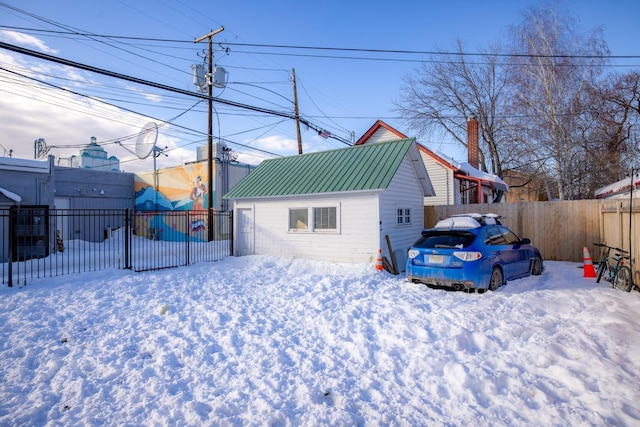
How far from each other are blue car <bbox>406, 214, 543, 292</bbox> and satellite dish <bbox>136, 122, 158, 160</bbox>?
17.9 m

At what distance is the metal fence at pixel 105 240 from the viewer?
37.0ft

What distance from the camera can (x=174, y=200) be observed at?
23.2 metres

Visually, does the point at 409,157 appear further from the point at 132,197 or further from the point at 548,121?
the point at 132,197

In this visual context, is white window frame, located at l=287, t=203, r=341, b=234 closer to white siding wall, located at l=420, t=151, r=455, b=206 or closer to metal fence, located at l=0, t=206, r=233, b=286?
metal fence, located at l=0, t=206, r=233, b=286

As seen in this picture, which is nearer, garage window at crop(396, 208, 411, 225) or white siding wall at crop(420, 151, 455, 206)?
garage window at crop(396, 208, 411, 225)

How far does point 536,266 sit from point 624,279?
2.13m

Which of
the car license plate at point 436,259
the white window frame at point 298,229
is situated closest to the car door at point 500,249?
the car license plate at point 436,259

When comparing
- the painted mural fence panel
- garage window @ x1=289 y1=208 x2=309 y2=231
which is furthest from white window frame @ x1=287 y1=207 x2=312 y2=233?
the painted mural fence panel

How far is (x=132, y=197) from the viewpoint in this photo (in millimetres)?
25625

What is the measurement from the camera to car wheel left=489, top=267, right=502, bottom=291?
25.1 feet

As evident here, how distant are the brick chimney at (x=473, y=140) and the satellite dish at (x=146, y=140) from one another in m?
19.4

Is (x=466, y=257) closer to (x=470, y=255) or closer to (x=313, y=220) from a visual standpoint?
(x=470, y=255)

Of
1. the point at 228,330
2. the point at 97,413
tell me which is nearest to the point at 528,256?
the point at 228,330

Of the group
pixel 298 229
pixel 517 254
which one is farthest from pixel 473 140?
pixel 517 254
